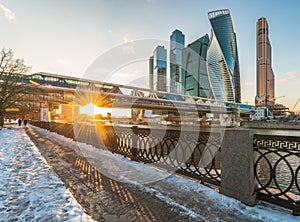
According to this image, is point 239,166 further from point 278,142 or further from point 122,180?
point 122,180

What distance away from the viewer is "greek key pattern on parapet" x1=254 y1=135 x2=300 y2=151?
2.73 m

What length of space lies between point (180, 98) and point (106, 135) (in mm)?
78343

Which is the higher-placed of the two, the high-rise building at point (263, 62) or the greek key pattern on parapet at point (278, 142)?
the high-rise building at point (263, 62)

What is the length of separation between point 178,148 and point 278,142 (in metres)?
2.64

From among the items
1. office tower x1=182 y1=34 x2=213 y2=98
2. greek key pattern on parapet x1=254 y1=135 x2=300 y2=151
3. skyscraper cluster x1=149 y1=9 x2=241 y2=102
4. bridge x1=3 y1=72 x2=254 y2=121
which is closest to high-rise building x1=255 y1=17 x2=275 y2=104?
skyscraper cluster x1=149 y1=9 x2=241 y2=102

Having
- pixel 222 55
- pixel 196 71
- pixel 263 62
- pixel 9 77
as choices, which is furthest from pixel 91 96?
pixel 263 62

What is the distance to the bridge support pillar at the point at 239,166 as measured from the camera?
119 inches

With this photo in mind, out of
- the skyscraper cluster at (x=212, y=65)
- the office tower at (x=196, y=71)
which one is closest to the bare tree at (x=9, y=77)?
the skyscraper cluster at (x=212, y=65)

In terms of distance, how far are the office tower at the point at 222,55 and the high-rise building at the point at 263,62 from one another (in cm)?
7372

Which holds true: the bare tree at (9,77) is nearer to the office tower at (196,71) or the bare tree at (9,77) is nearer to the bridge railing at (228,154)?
the bridge railing at (228,154)

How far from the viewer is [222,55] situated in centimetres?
8175

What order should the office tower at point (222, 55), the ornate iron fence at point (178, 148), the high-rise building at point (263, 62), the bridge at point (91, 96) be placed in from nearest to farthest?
the ornate iron fence at point (178, 148)
the bridge at point (91, 96)
the office tower at point (222, 55)
the high-rise building at point (263, 62)

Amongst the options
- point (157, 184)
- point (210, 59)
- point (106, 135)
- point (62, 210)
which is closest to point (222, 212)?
point (157, 184)

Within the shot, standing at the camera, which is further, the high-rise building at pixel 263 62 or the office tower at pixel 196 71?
the high-rise building at pixel 263 62
